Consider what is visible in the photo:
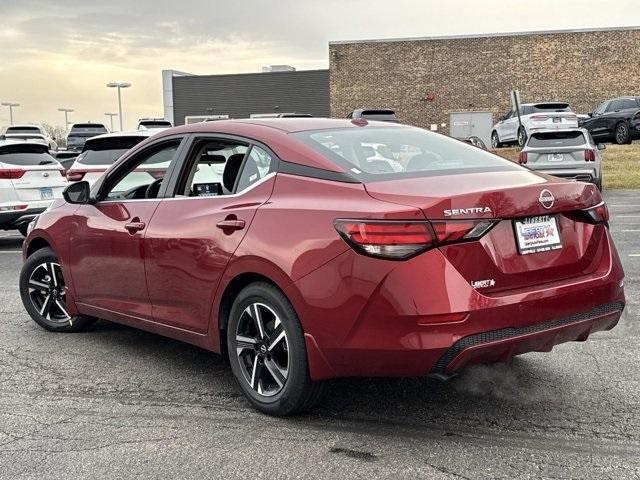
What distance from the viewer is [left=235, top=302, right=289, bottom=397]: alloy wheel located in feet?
13.4

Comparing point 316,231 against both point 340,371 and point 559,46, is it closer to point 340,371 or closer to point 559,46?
point 340,371

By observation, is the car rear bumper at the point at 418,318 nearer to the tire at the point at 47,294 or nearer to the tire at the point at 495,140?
the tire at the point at 47,294

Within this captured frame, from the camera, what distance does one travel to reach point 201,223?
14.6 ft

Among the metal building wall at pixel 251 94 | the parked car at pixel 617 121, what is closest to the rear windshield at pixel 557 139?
the parked car at pixel 617 121

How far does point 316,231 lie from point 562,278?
1.28 metres

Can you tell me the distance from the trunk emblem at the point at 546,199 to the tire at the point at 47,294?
12.7ft

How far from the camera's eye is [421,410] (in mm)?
4211

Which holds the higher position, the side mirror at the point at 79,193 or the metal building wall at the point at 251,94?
the metal building wall at the point at 251,94

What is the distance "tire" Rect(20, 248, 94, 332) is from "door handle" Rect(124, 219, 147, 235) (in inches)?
54.0

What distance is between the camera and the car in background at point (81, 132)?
33.6 meters

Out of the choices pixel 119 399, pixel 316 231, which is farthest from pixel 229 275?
pixel 119 399

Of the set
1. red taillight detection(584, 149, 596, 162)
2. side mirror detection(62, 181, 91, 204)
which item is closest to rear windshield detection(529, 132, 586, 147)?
red taillight detection(584, 149, 596, 162)

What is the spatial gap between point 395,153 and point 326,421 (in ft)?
5.15

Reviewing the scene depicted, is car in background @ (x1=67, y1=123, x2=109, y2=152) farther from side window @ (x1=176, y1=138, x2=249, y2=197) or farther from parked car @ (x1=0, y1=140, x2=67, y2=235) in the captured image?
side window @ (x1=176, y1=138, x2=249, y2=197)
